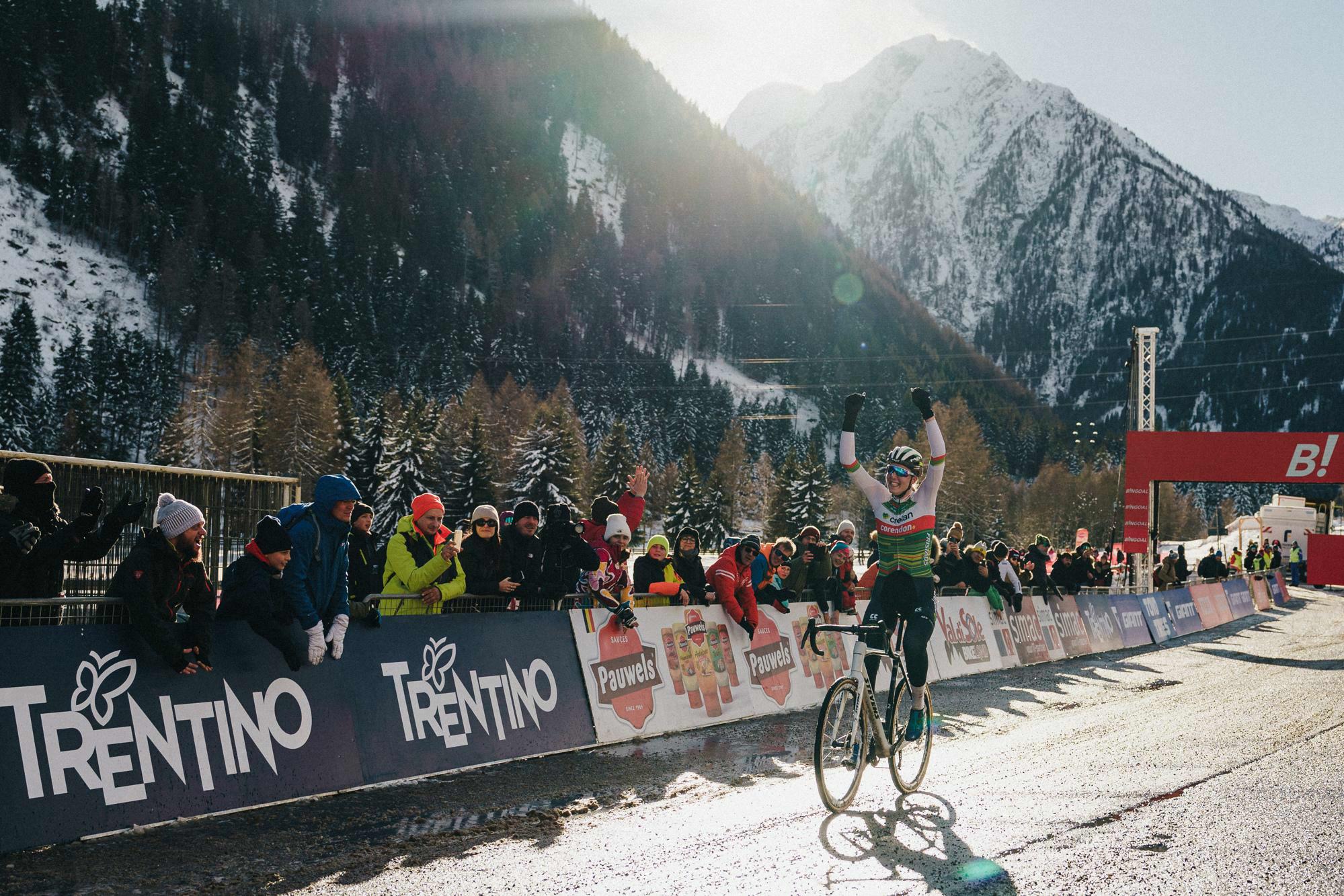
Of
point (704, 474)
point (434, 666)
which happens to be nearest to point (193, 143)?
point (704, 474)

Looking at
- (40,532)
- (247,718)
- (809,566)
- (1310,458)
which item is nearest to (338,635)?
(247,718)

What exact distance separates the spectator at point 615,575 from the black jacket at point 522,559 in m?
0.55

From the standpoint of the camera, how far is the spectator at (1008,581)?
16234 millimetres

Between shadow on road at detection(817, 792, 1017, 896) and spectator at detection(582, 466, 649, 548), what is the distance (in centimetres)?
433

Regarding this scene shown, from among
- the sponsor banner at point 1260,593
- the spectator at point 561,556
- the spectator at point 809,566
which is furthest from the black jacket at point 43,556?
the sponsor banner at point 1260,593

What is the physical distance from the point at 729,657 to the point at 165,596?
6037mm

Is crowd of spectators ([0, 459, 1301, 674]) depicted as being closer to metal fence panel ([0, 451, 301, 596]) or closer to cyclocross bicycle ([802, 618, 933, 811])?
metal fence panel ([0, 451, 301, 596])

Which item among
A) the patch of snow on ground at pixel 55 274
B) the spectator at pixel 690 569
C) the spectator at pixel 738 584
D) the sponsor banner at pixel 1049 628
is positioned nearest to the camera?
the spectator at pixel 690 569

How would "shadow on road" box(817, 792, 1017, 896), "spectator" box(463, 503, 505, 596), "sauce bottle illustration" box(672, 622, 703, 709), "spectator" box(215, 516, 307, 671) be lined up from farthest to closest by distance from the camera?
1. "sauce bottle illustration" box(672, 622, 703, 709)
2. "spectator" box(463, 503, 505, 596)
3. "spectator" box(215, 516, 307, 671)
4. "shadow on road" box(817, 792, 1017, 896)

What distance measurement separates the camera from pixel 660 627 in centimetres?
965

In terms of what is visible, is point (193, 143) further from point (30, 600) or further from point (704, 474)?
point (30, 600)

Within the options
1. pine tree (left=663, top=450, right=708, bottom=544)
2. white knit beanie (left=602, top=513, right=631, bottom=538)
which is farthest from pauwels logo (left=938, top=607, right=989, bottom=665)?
pine tree (left=663, top=450, right=708, bottom=544)

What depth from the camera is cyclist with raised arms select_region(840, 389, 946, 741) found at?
6.73 metres

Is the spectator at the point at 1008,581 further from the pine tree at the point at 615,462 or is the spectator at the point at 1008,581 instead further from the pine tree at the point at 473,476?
the pine tree at the point at 615,462
